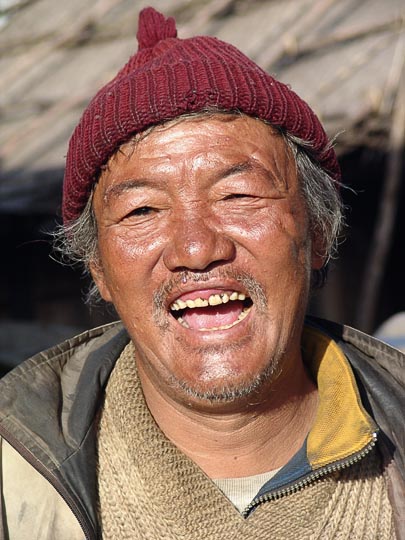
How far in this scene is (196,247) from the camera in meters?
2.04

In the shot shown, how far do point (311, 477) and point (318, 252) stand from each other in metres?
0.67

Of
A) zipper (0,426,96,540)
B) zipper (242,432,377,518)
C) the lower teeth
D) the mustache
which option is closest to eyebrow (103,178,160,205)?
the mustache

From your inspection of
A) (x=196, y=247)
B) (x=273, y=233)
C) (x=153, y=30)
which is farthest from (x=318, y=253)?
(x=153, y=30)

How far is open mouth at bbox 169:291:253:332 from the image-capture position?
2117 mm

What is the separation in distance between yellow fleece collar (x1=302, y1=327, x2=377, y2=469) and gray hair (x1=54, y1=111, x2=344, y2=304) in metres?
0.27

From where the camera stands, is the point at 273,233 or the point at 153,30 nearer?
the point at 273,233

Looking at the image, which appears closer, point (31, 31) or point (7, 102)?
point (7, 102)

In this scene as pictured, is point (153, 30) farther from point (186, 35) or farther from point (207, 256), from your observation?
point (186, 35)

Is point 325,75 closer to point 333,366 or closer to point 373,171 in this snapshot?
point 373,171


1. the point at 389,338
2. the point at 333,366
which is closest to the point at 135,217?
the point at 333,366

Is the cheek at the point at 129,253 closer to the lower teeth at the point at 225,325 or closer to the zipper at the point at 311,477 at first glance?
the lower teeth at the point at 225,325

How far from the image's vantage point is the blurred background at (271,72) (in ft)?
16.4

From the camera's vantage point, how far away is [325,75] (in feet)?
18.1

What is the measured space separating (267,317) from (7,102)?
6.31 meters
